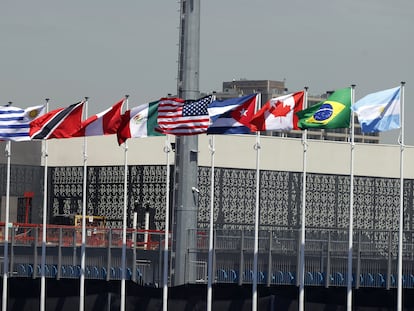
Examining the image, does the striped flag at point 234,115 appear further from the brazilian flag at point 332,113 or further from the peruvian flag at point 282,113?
the brazilian flag at point 332,113

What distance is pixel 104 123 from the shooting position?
4872cm

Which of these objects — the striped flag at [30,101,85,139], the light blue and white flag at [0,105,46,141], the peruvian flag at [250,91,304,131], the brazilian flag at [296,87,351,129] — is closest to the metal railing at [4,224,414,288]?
the light blue and white flag at [0,105,46,141]

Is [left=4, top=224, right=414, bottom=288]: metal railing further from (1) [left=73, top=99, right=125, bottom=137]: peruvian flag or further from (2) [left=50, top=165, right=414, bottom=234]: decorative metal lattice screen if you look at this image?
(2) [left=50, top=165, right=414, bottom=234]: decorative metal lattice screen

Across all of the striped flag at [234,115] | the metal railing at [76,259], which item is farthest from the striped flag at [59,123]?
the striped flag at [234,115]

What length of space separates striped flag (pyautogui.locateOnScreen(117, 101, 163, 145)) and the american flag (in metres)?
0.52

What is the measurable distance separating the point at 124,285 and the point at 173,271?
189 centimetres

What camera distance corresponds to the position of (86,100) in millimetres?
49031

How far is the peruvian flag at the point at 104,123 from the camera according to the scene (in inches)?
1909

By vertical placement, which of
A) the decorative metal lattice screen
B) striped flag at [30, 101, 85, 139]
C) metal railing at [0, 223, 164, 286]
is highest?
striped flag at [30, 101, 85, 139]

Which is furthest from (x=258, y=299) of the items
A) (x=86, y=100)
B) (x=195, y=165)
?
(x=86, y=100)

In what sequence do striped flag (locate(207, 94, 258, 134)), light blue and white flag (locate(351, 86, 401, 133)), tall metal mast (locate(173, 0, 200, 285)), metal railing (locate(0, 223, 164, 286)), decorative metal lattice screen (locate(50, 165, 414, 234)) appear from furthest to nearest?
decorative metal lattice screen (locate(50, 165, 414, 234))
metal railing (locate(0, 223, 164, 286))
tall metal mast (locate(173, 0, 200, 285))
striped flag (locate(207, 94, 258, 134))
light blue and white flag (locate(351, 86, 401, 133))

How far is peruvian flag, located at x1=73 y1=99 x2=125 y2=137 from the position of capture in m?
48.5

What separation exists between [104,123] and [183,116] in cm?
318

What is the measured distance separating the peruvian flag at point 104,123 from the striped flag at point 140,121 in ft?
1.88
